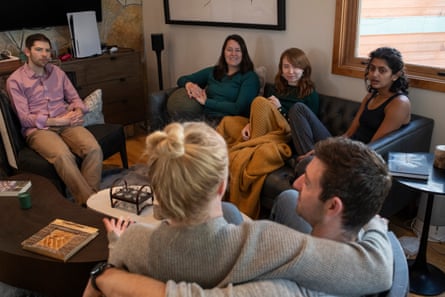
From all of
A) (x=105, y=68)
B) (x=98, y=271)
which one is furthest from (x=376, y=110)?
(x=105, y=68)

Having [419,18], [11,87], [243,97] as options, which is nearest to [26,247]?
[11,87]

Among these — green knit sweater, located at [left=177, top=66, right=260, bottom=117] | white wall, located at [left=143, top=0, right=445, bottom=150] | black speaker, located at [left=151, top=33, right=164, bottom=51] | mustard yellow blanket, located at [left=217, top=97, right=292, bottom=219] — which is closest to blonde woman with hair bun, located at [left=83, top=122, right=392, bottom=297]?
mustard yellow blanket, located at [left=217, top=97, right=292, bottom=219]

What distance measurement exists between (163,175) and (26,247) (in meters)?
1.10

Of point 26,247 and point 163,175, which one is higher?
point 163,175

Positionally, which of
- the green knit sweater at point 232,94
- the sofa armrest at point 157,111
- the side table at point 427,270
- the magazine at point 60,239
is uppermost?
the green knit sweater at point 232,94

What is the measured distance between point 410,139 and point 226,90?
1455 millimetres

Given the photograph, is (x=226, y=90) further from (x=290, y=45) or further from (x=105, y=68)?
(x=105, y=68)

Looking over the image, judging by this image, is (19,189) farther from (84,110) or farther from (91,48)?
(91,48)

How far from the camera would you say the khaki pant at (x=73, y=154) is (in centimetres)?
289

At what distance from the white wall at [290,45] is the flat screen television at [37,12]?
33.8 inches

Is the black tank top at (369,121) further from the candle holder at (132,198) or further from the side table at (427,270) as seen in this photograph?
the candle holder at (132,198)

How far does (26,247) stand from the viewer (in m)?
1.77

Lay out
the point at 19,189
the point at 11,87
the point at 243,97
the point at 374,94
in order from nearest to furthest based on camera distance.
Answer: the point at 19,189, the point at 374,94, the point at 11,87, the point at 243,97

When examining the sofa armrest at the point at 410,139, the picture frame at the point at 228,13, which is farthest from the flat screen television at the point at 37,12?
the sofa armrest at the point at 410,139
